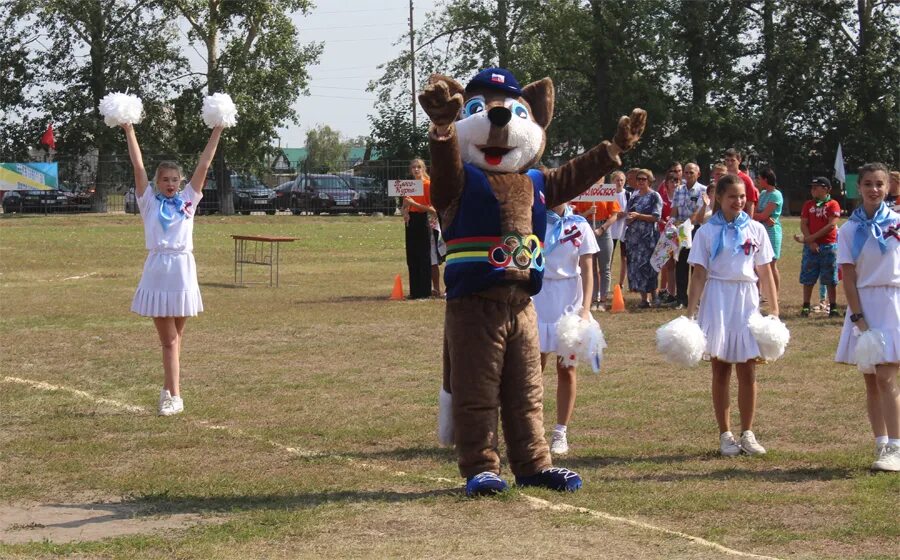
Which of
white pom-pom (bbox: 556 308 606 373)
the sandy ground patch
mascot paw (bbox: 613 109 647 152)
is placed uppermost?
mascot paw (bbox: 613 109 647 152)

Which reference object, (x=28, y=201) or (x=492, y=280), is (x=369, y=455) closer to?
(x=492, y=280)

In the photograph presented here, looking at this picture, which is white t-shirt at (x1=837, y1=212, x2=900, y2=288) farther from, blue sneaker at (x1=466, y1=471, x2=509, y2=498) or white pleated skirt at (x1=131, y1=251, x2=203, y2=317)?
white pleated skirt at (x1=131, y1=251, x2=203, y2=317)

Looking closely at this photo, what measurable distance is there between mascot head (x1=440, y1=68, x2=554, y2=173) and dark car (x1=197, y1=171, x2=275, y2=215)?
41.7 meters

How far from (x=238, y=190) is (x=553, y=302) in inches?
1671

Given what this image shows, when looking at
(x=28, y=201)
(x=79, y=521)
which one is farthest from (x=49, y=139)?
(x=79, y=521)

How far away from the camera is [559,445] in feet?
29.2

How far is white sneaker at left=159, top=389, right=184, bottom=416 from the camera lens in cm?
→ 1042

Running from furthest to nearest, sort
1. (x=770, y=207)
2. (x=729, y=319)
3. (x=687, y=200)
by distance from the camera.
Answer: (x=687, y=200) → (x=770, y=207) → (x=729, y=319)

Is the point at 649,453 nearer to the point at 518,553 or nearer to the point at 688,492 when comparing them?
the point at 688,492

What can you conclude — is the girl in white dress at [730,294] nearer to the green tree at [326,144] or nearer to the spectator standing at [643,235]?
the spectator standing at [643,235]

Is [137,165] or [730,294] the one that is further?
[137,165]

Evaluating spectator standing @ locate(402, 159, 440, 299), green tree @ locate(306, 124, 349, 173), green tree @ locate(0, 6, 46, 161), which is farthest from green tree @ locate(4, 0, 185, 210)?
green tree @ locate(306, 124, 349, 173)

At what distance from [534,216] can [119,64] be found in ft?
161

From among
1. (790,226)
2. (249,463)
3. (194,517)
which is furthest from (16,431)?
(790,226)
